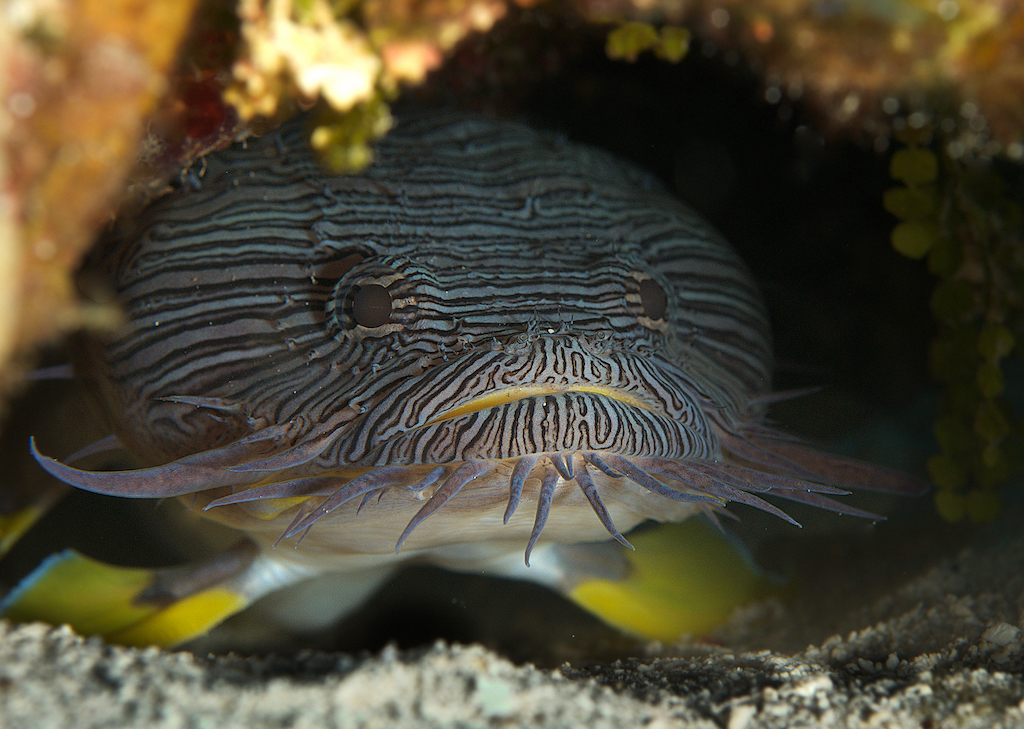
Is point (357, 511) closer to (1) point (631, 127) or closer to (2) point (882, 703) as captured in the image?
(2) point (882, 703)

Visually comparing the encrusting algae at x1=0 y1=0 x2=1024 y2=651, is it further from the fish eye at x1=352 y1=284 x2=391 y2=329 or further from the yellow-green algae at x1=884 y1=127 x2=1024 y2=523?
the yellow-green algae at x1=884 y1=127 x2=1024 y2=523

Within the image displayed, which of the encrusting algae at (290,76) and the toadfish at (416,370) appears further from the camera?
the toadfish at (416,370)

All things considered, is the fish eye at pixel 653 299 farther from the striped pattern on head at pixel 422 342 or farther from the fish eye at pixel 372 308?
the fish eye at pixel 372 308

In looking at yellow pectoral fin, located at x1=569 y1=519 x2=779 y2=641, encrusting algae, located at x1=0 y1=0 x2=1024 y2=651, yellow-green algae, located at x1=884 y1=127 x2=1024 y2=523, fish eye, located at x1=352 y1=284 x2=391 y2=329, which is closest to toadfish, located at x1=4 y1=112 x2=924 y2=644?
fish eye, located at x1=352 y1=284 x2=391 y2=329

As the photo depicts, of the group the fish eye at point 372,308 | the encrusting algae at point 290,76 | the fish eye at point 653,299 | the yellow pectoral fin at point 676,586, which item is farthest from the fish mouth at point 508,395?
the yellow pectoral fin at point 676,586

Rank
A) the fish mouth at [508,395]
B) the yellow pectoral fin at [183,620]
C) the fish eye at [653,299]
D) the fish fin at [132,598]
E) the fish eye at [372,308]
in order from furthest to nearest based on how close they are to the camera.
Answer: the yellow pectoral fin at [183,620]
the fish fin at [132,598]
the fish eye at [653,299]
the fish eye at [372,308]
the fish mouth at [508,395]
